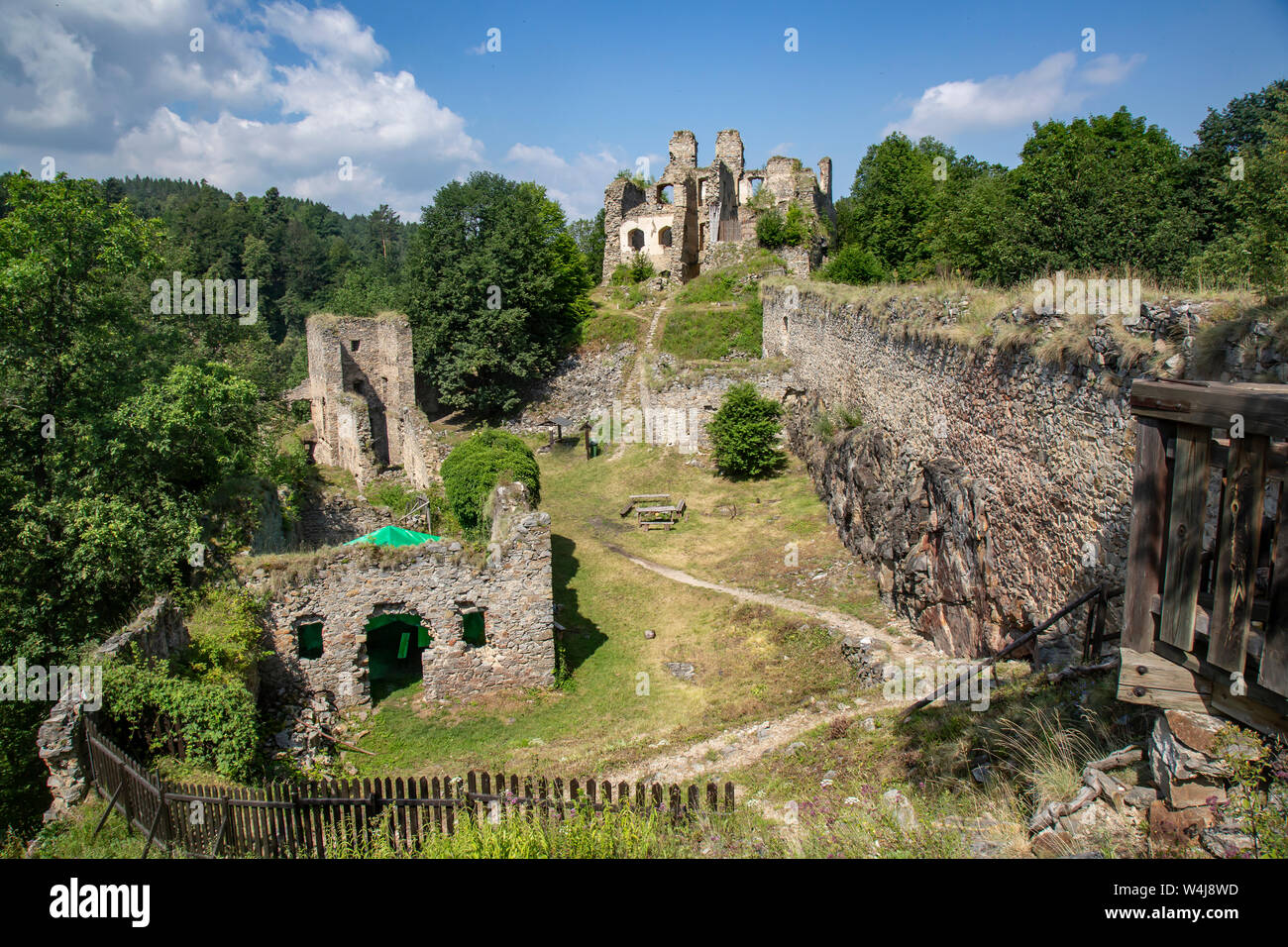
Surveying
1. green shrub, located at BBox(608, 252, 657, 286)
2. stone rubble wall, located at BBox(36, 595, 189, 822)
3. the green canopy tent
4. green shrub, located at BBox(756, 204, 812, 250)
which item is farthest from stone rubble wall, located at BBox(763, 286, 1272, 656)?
green shrub, located at BBox(608, 252, 657, 286)

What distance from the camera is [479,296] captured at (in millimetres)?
31953

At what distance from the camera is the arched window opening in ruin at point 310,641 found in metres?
13.0

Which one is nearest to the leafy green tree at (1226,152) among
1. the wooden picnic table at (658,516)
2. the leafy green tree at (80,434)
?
the wooden picnic table at (658,516)

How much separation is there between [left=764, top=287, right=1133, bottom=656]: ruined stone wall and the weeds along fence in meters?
5.69

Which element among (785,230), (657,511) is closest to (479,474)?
(657,511)

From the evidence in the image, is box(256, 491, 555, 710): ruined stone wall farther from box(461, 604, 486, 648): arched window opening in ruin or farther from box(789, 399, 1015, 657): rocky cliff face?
box(789, 399, 1015, 657): rocky cliff face

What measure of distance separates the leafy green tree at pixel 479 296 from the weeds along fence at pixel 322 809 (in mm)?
25336

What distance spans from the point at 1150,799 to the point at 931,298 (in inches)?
496

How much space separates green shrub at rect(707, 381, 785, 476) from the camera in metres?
24.2

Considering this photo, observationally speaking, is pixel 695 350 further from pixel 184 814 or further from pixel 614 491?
pixel 184 814

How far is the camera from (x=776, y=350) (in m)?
28.9

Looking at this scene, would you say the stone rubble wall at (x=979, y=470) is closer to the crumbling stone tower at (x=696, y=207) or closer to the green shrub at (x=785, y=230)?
the green shrub at (x=785, y=230)

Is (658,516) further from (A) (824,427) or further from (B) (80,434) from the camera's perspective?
(B) (80,434)

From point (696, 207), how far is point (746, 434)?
68.3 ft
